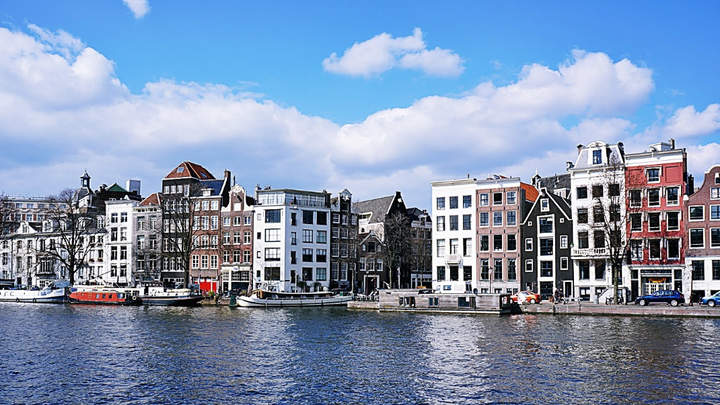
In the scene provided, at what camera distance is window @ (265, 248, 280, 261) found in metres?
108

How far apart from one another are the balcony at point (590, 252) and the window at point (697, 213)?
10018mm

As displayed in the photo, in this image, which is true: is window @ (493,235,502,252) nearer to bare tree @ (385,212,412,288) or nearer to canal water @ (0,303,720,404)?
bare tree @ (385,212,412,288)

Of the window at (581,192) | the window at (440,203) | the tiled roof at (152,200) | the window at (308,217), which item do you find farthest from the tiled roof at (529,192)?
the tiled roof at (152,200)

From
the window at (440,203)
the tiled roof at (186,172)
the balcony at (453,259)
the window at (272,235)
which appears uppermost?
the tiled roof at (186,172)

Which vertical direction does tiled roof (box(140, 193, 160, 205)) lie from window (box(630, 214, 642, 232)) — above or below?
above

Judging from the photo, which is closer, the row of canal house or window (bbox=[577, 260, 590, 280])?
the row of canal house

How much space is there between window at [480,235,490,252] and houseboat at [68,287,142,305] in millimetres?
46150

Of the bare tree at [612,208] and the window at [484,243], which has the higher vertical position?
the bare tree at [612,208]

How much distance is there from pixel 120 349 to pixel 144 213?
78.7 meters

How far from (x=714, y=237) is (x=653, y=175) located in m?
9.62

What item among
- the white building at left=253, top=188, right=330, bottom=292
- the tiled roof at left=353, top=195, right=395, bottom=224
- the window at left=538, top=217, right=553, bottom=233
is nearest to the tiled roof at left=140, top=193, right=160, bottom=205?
the white building at left=253, top=188, right=330, bottom=292

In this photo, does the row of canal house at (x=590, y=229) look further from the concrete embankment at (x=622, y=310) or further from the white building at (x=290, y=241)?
the white building at (x=290, y=241)

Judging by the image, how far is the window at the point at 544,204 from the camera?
300ft

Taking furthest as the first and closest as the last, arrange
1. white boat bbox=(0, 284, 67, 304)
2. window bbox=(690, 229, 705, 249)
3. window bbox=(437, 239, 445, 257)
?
white boat bbox=(0, 284, 67, 304) < window bbox=(437, 239, 445, 257) < window bbox=(690, 229, 705, 249)
